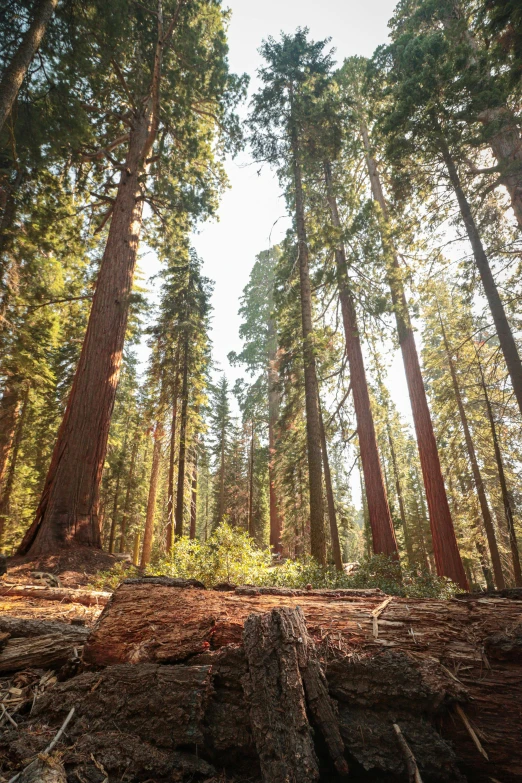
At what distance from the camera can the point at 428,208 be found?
379 inches

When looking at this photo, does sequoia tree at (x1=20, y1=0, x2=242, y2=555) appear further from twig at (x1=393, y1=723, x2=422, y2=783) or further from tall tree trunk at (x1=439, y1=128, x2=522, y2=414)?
tall tree trunk at (x1=439, y1=128, x2=522, y2=414)

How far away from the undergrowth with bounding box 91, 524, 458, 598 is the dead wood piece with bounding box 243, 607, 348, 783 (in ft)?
15.5

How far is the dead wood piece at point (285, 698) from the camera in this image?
1.42 meters

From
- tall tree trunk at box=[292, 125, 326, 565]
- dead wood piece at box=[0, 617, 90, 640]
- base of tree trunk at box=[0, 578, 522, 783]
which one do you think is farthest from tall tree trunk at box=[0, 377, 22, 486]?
base of tree trunk at box=[0, 578, 522, 783]

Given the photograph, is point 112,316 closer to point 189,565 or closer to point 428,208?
point 189,565

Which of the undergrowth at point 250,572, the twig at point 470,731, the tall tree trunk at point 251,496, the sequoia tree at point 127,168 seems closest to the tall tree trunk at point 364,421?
the undergrowth at point 250,572

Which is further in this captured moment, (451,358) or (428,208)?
(451,358)

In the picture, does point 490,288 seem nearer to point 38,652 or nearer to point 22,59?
point 38,652

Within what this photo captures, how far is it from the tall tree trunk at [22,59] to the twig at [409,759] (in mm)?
8584

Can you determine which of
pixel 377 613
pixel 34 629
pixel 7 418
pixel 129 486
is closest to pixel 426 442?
pixel 377 613

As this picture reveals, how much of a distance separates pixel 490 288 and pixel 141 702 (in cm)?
956

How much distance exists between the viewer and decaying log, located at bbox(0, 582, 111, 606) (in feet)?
15.2

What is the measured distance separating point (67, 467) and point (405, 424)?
103ft

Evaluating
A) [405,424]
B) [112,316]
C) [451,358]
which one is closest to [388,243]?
[112,316]
